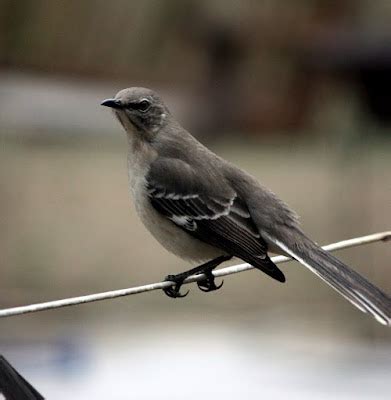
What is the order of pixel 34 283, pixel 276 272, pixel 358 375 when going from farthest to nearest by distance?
pixel 34 283 → pixel 358 375 → pixel 276 272

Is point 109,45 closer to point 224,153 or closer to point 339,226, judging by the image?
point 224,153

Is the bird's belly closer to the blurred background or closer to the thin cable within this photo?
the thin cable

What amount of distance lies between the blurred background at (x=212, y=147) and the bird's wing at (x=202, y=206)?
3.15 metres

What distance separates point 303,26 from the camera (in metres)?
22.4

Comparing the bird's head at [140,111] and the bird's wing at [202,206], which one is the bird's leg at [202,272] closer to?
the bird's wing at [202,206]

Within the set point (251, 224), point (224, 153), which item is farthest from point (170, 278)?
→ point (224, 153)

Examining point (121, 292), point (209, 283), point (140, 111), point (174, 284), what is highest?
point (140, 111)

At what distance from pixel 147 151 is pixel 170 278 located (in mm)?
810

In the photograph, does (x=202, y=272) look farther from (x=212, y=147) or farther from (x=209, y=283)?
(x=212, y=147)

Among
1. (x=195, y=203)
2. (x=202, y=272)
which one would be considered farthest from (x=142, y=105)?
(x=202, y=272)

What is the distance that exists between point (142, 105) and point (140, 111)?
1.3 inches

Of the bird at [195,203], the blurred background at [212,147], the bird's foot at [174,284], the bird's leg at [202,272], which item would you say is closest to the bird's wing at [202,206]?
the bird at [195,203]

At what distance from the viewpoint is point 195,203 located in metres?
6.44

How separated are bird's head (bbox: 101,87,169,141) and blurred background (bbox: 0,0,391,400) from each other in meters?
3.11
